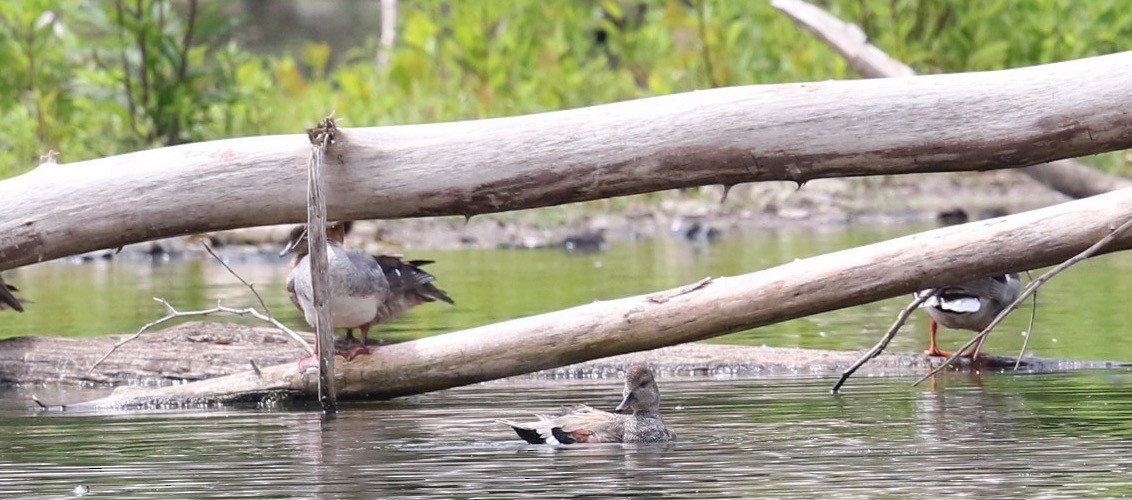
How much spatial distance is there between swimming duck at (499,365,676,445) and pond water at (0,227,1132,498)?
0.07m

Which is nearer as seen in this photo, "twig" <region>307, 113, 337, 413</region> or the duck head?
the duck head

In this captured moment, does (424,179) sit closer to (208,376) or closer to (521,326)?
(521,326)

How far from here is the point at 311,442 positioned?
270 inches

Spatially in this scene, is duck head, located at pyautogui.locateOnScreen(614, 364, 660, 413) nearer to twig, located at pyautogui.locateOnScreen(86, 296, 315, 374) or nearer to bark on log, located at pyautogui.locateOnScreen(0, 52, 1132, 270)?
bark on log, located at pyautogui.locateOnScreen(0, 52, 1132, 270)

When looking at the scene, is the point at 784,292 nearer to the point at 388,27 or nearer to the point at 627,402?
the point at 627,402

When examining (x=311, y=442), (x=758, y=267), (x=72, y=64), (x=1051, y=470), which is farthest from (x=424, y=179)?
(x=72, y=64)

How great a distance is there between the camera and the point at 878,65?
45.9 feet

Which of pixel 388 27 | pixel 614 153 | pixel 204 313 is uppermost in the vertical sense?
pixel 388 27

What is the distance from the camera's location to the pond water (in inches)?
223

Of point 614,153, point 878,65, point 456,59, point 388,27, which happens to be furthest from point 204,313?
point 388,27

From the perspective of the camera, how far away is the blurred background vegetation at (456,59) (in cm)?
1800

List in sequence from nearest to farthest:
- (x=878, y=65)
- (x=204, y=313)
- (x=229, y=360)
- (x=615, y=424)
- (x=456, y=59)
A: (x=615, y=424), (x=204, y=313), (x=229, y=360), (x=878, y=65), (x=456, y=59)

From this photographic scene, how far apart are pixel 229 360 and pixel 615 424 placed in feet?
9.00

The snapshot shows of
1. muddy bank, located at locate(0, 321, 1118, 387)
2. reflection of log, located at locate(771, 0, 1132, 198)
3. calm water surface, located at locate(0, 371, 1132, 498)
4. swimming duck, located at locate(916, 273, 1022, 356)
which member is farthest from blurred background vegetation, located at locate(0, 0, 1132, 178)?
calm water surface, located at locate(0, 371, 1132, 498)
